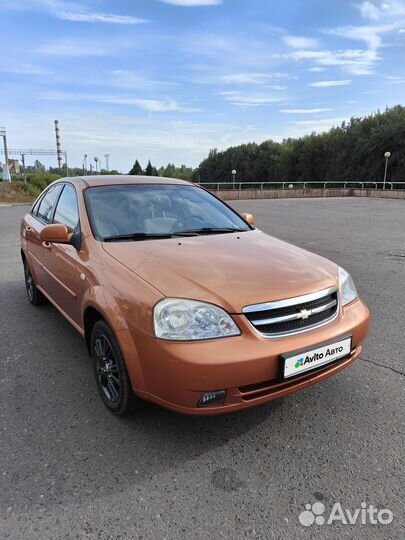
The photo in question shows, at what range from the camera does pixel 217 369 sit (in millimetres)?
2053

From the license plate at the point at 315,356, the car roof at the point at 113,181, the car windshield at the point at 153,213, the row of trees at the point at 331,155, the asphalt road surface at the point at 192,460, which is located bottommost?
the asphalt road surface at the point at 192,460

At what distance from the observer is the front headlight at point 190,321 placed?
213cm

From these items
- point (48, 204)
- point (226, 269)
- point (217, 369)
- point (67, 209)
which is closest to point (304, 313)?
point (226, 269)

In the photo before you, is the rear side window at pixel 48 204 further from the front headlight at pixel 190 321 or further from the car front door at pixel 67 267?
the front headlight at pixel 190 321

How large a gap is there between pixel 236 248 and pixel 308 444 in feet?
4.44

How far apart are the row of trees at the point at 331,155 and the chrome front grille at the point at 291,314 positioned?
57.1 meters

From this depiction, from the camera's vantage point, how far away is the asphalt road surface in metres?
1.87

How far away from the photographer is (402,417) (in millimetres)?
2656

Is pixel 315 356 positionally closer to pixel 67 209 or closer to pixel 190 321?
pixel 190 321

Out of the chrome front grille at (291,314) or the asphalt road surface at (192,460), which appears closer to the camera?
the asphalt road surface at (192,460)

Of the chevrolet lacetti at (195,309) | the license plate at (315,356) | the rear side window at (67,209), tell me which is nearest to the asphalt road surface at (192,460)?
the chevrolet lacetti at (195,309)

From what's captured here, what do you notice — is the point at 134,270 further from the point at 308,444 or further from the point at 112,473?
the point at 308,444

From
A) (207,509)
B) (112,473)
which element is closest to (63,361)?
(112,473)

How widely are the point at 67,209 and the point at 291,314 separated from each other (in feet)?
7.70
